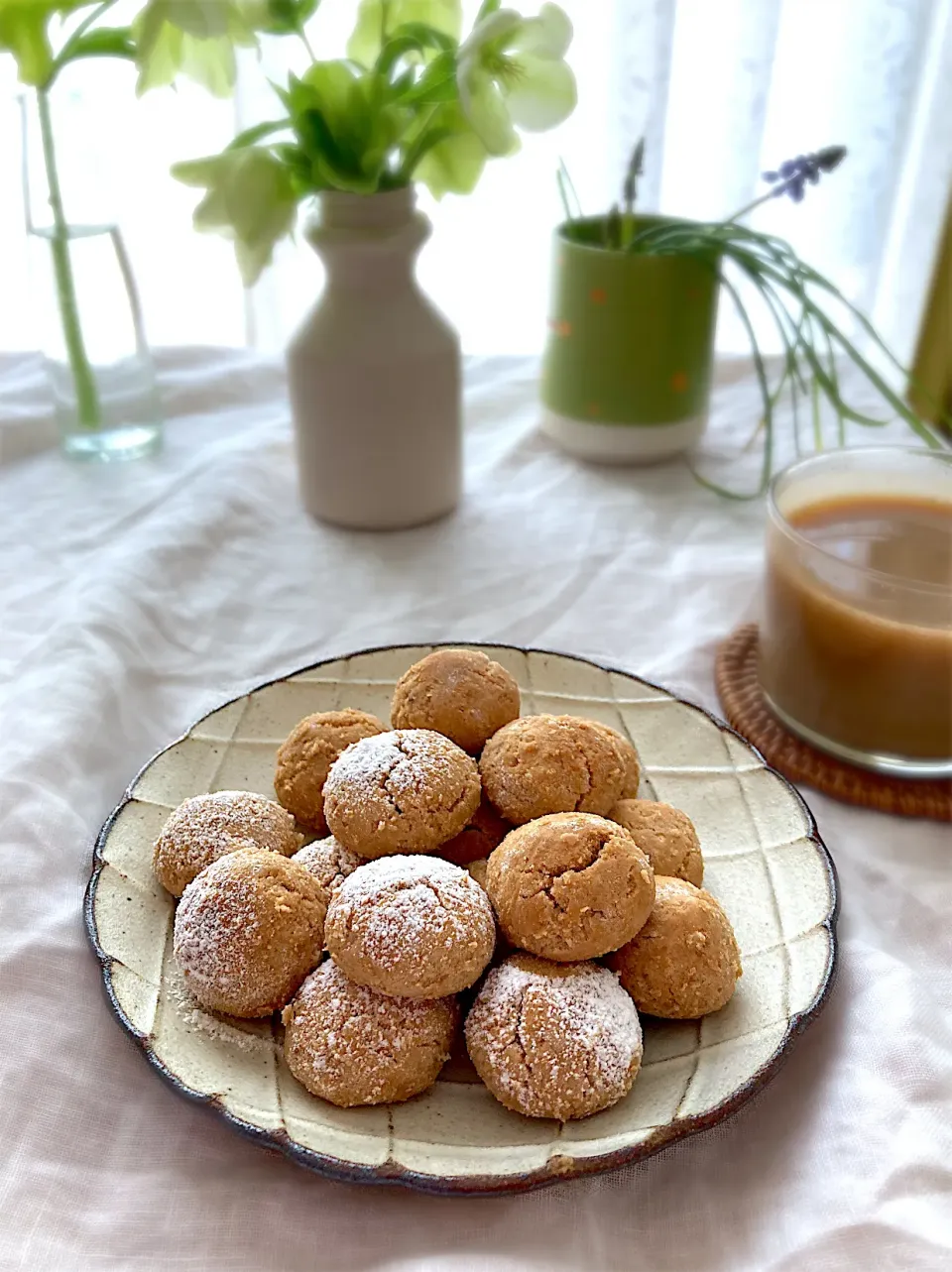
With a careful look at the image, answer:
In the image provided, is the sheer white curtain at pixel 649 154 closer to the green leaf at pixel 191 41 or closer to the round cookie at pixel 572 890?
the green leaf at pixel 191 41

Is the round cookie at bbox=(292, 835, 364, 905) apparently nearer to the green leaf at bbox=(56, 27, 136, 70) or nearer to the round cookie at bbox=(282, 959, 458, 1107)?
the round cookie at bbox=(282, 959, 458, 1107)

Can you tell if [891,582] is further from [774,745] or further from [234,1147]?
[234,1147]

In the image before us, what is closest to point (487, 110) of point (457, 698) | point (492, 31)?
point (492, 31)

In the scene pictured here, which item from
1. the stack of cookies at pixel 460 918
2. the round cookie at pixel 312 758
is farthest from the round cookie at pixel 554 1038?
the round cookie at pixel 312 758

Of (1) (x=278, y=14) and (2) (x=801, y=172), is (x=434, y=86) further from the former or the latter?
(2) (x=801, y=172)

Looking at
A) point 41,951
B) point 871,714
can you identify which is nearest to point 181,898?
point 41,951

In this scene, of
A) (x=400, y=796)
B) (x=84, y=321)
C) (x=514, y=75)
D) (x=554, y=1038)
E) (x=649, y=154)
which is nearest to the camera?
(x=554, y=1038)
